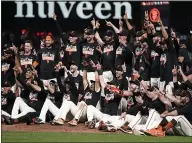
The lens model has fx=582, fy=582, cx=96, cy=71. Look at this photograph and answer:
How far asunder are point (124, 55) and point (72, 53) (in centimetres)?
108

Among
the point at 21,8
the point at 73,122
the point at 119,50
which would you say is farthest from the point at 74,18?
the point at 73,122

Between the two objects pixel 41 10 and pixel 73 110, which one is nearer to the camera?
pixel 73 110

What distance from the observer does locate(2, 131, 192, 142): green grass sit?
867cm

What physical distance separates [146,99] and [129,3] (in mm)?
3676

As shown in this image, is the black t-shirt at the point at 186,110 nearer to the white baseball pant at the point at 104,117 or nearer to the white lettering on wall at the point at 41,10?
the white baseball pant at the point at 104,117

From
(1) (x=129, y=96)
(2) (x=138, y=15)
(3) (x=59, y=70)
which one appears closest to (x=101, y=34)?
(2) (x=138, y=15)

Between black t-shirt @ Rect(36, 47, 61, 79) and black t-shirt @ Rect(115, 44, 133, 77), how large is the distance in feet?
3.92

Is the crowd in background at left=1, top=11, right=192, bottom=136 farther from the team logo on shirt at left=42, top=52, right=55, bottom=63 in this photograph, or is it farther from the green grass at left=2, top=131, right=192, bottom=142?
the green grass at left=2, top=131, right=192, bottom=142

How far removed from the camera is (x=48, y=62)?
1132 centimetres

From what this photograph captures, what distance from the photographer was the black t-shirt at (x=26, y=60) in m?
11.5

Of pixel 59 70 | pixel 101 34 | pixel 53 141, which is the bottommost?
pixel 53 141

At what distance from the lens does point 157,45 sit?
10.7 metres

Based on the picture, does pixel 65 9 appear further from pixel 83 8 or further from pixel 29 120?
pixel 29 120

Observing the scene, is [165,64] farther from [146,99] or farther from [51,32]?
[51,32]
